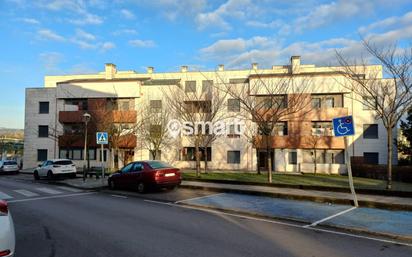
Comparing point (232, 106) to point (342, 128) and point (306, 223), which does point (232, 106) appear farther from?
point (306, 223)

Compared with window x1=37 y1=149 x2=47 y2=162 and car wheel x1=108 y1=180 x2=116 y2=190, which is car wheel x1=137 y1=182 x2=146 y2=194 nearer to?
car wheel x1=108 y1=180 x2=116 y2=190

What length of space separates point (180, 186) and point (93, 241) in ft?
33.1

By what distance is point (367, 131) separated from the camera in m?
35.8

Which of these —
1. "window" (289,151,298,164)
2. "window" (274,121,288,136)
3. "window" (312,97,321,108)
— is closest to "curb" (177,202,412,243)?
"window" (274,121,288,136)

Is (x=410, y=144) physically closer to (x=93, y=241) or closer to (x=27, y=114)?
(x=93, y=241)

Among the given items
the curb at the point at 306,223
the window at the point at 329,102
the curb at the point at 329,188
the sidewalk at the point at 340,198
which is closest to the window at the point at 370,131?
the window at the point at 329,102

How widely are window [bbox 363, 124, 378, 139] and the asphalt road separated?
3109 cm

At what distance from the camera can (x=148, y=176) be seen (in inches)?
584

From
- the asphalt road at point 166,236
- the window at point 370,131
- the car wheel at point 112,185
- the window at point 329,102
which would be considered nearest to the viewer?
the asphalt road at point 166,236

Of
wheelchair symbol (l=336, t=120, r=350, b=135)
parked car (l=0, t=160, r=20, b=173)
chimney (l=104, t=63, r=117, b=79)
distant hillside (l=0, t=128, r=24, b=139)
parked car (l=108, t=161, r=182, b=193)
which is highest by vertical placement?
chimney (l=104, t=63, r=117, b=79)

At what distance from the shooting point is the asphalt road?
6.06 m

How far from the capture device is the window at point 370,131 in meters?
35.6

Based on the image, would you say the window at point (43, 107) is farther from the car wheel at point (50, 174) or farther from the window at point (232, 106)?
the window at point (232, 106)

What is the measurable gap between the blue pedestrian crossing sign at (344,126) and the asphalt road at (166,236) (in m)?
4.16
